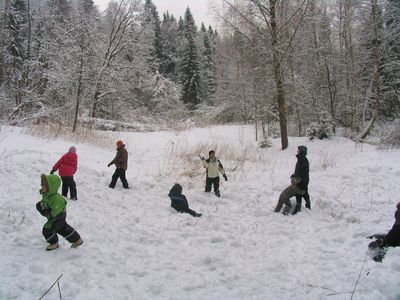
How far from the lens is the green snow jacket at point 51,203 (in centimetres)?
596

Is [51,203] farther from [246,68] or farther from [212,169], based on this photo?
[246,68]

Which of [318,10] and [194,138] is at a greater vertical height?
[318,10]

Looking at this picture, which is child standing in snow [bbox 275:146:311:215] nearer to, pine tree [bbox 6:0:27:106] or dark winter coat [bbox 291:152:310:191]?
dark winter coat [bbox 291:152:310:191]

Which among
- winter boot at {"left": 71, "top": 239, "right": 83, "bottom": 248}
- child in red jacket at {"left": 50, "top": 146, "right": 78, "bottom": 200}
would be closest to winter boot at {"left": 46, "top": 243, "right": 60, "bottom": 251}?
winter boot at {"left": 71, "top": 239, "right": 83, "bottom": 248}

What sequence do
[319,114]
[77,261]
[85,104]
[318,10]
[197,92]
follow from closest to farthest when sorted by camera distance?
[77,261] → [319,114] → [318,10] → [85,104] → [197,92]

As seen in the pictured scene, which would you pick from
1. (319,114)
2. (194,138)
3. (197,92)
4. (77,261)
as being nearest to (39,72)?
(194,138)

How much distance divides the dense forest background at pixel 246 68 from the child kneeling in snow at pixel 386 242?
12.0m

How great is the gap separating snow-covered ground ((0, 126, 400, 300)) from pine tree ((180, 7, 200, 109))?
32.3m

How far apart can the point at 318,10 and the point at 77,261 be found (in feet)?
72.7

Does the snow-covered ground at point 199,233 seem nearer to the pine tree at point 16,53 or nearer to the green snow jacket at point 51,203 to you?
the green snow jacket at point 51,203

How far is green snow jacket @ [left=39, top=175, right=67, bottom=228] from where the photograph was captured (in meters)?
5.96

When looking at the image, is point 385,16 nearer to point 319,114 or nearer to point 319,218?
point 319,114

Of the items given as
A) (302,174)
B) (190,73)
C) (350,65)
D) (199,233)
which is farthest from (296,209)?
(190,73)

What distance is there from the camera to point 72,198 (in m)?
8.80
